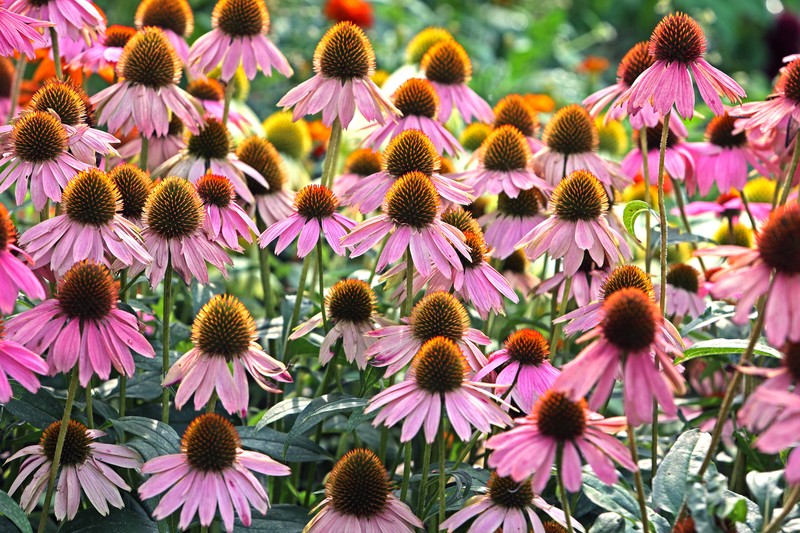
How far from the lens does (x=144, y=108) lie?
1714mm

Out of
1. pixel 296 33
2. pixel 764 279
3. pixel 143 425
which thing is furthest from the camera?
pixel 296 33

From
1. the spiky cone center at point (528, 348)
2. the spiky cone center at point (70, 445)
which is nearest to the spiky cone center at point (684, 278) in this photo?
the spiky cone center at point (528, 348)

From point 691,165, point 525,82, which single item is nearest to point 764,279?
point 691,165

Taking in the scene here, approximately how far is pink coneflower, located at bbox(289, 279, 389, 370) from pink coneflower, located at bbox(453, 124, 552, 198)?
363 millimetres

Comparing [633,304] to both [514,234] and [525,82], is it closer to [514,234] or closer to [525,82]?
[514,234]

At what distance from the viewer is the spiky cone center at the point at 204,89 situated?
2.11 meters

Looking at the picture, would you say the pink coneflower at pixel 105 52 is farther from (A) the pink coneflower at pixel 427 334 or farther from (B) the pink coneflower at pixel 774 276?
(B) the pink coneflower at pixel 774 276

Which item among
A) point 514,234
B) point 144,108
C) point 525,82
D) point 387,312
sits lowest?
point 387,312

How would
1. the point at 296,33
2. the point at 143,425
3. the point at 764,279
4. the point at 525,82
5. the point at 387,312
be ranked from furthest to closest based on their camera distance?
the point at 296,33, the point at 525,82, the point at 387,312, the point at 143,425, the point at 764,279

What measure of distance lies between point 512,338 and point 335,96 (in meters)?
0.62

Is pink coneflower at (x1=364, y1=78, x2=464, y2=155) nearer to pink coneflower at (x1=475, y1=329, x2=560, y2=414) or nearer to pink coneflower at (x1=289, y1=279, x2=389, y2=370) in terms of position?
pink coneflower at (x1=289, y1=279, x2=389, y2=370)

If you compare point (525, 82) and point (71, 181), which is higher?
point (525, 82)

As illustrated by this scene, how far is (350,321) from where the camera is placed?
4.98 ft

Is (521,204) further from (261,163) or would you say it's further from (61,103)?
(61,103)
